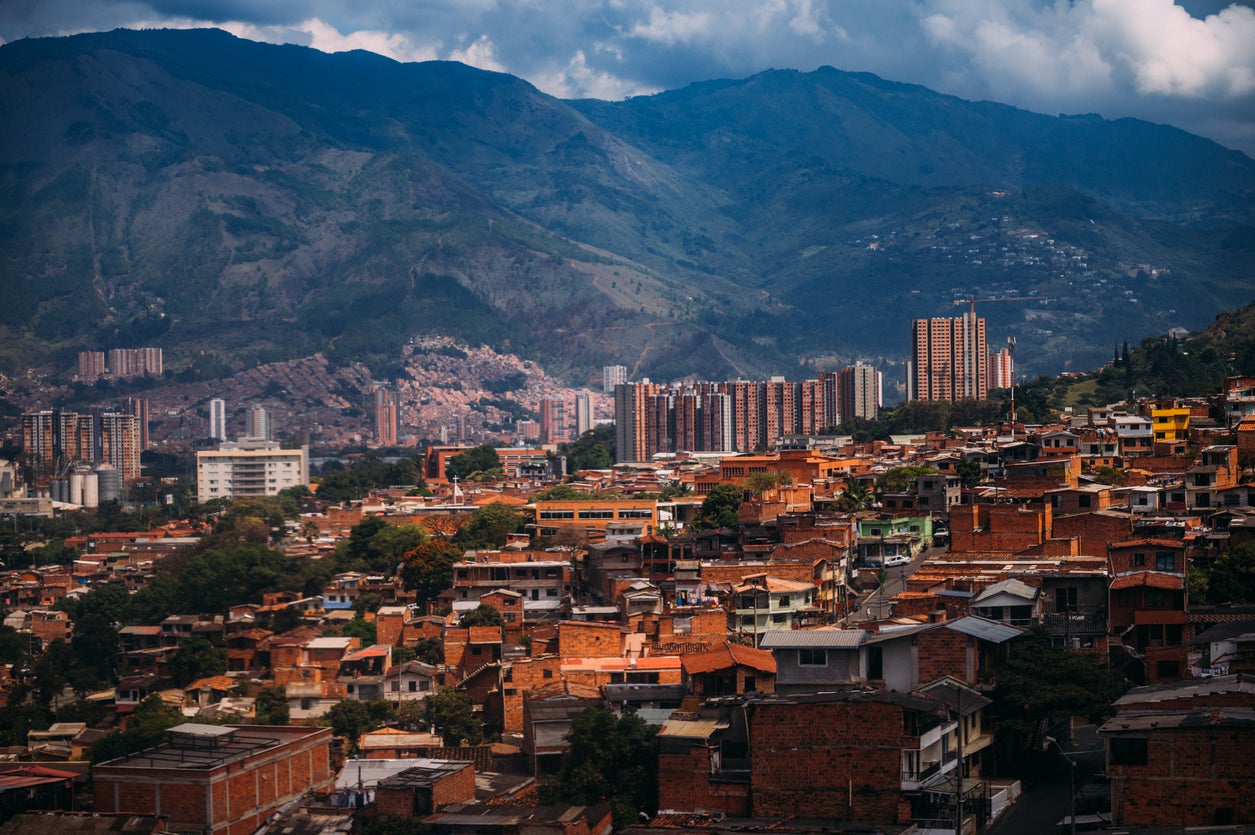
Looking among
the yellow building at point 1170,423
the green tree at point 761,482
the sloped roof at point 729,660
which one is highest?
the yellow building at point 1170,423

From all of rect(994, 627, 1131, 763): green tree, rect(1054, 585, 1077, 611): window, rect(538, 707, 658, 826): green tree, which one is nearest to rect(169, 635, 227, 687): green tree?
rect(538, 707, 658, 826): green tree

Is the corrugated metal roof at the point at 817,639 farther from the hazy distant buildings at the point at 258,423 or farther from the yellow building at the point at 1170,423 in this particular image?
the hazy distant buildings at the point at 258,423

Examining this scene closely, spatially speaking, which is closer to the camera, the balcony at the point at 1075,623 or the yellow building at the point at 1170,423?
the balcony at the point at 1075,623

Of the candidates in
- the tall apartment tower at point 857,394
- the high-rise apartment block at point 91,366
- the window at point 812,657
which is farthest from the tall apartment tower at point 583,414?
the window at point 812,657

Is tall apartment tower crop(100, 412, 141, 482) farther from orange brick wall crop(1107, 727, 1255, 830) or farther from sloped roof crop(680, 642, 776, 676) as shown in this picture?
orange brick wall crop(1107, 727, 1255, 830)

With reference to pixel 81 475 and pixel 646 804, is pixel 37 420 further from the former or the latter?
pixel 646 804

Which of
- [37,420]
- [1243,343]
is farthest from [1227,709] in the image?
[37,420]

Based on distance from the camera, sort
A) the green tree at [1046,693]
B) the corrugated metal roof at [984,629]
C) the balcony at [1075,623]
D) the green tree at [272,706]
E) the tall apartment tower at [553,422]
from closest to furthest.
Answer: the green tree at [1046,693], the corrugated metal roof at [984,629], the balcony at [1075,623], the green tree at [272,706], the tall apartment tower at [553,422]

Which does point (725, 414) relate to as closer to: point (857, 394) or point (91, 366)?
point (857, 394)
